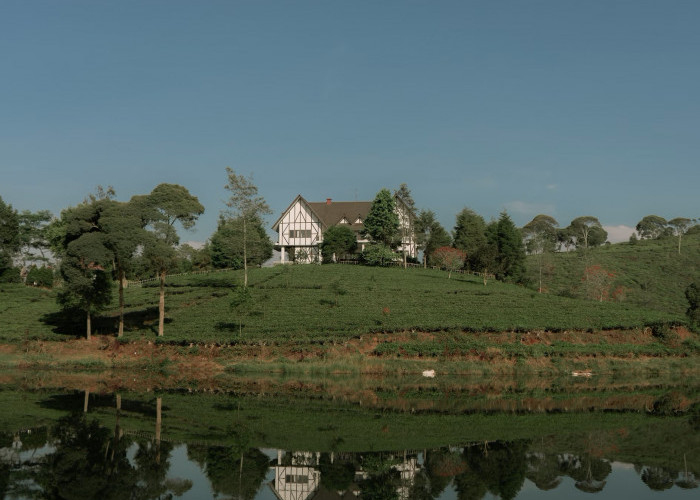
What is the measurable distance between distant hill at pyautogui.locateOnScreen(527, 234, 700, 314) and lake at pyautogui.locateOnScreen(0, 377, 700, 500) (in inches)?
1637

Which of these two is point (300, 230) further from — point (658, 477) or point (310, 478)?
point (658, 477)

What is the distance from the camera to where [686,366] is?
135ft

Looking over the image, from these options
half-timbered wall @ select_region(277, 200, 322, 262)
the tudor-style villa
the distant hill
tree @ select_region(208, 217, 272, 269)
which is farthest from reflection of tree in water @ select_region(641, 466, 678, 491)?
half-timbered wall @ select_region(277, 200, 322, 262)

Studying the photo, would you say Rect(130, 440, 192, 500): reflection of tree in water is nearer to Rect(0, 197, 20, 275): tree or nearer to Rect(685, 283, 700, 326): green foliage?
Rect(685, 283, 700, 326): green foliage

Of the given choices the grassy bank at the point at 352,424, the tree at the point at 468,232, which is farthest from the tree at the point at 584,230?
the grassy bank at the point at 352,424

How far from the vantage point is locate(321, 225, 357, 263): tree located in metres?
80.3

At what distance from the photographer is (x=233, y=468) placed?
55.8ft

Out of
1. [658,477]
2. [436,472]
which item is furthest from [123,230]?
[658,477]

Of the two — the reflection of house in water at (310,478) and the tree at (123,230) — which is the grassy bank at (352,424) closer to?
the reflection of house in water at (310,478)

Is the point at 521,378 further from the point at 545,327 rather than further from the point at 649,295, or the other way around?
the point at 649,295

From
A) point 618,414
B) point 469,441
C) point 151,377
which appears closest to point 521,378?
point 618,414

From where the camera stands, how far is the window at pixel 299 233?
285 feet

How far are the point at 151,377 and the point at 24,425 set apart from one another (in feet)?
44.4

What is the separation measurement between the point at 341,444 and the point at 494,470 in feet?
17.3
